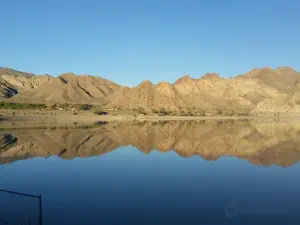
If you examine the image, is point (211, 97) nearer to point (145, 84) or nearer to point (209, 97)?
point (209, 97)

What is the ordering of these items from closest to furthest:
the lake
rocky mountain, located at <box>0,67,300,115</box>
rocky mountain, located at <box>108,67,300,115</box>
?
the lake < rocky mountain, located at <box>0,67,300,115</box> < rocky mountain, located at <box>108,67,300,115</box>

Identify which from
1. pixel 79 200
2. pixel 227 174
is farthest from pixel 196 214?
pixel 227 174

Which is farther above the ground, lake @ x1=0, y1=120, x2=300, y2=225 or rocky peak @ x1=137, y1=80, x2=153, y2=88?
rocky peak @ x1=137, y1=80, x2=153, y2=88

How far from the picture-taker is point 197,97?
166 m

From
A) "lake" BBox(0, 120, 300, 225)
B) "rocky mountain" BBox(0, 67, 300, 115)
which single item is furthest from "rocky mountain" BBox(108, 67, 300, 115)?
"lake" BBox(0, 120, 300, 225)

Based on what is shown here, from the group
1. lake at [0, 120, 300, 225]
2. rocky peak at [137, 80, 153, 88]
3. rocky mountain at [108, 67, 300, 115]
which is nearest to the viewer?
lake at [0, 120, 300, 225]

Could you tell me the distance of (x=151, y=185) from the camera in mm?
17688

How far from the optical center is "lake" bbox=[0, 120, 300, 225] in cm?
1257

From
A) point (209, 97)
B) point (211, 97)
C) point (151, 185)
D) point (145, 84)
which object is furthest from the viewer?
point (211, 97)

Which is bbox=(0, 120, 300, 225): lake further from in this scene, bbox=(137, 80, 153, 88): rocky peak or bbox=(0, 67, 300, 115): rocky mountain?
bbox=(137, 80, 153, 88): rocky peak

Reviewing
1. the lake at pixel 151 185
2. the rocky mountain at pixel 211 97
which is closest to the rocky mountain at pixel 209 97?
the rocky mountain at pixel 211 97

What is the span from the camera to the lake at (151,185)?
12570 mm

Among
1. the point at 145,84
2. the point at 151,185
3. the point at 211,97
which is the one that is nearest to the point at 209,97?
the point at 211,97

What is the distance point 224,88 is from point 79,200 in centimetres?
17928
